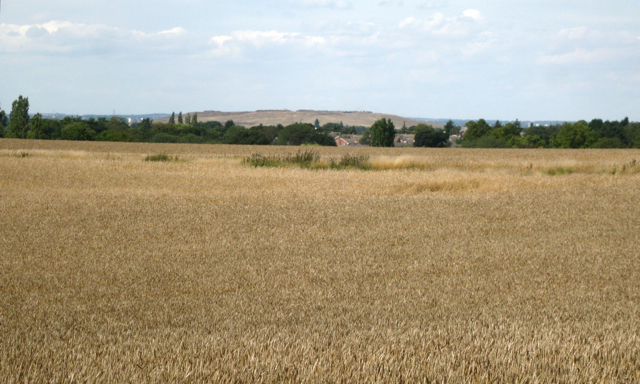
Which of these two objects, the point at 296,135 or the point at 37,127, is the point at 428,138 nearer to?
the point at 296,135

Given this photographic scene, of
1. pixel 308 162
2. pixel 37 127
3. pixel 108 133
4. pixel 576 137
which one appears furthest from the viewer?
pixel 576 137

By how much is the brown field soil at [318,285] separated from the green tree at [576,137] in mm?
81467

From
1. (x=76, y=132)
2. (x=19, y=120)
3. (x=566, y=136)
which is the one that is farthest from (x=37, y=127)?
(x=566, y=136)

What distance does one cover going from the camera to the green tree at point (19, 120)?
274 ft

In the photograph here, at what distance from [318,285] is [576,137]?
321 feet

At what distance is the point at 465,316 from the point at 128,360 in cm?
363

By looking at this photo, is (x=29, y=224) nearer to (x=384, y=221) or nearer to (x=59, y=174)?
(x=384, y=221)

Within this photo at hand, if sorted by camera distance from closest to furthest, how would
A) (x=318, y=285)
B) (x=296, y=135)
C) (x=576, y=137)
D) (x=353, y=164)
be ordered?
1. (x=318, y=285)
2. (x=353, y=164)
3. (x=296, y=135)
4. (x=576, y=137)

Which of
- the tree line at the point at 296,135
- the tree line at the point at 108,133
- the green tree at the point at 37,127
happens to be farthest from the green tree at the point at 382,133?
the green tree at the point at 37,127

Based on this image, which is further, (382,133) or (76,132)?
(382,133)

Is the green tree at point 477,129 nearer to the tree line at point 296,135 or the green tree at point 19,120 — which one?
the tree line at point 296,135

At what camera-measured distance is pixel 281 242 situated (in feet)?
33.0

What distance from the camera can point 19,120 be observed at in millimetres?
83812

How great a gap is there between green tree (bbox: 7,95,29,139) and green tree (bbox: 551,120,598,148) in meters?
94.9
